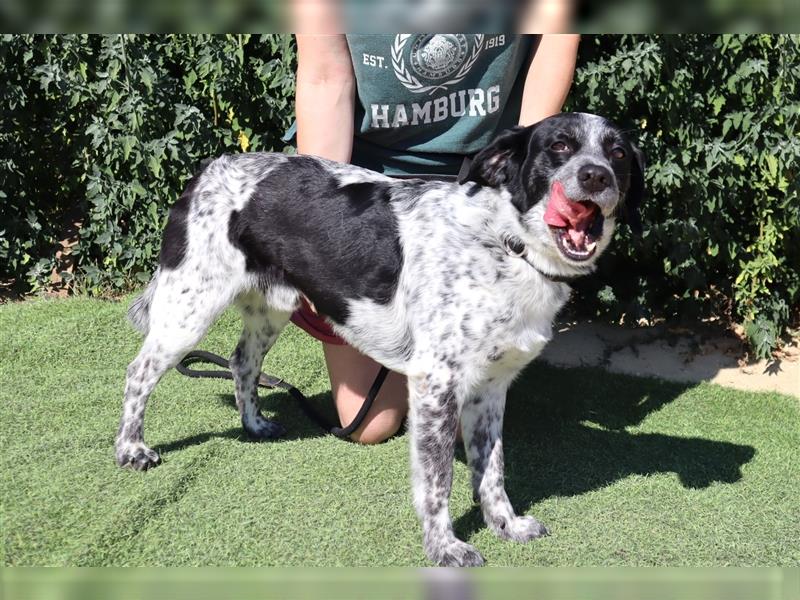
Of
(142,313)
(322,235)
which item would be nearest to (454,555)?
(322,235)

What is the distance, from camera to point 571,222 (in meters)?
2.97

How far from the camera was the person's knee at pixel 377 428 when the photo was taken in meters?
3.95

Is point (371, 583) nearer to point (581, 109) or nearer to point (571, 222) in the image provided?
point (571, 222)

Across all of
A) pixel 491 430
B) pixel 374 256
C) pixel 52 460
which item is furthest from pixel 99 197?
pixel 491 430

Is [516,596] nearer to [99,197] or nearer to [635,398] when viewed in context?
[635,398]

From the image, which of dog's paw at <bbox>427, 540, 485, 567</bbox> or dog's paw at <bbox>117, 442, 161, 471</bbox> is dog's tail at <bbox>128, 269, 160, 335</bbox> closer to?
dog's paw at <bbox>117, 442, 161, 471</bbox>

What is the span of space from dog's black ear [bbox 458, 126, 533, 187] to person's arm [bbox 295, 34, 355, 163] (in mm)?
867

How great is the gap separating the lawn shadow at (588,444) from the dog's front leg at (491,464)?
4.0 inches

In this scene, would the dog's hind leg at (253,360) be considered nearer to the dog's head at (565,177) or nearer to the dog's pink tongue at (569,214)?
the dog's head at (565,177)

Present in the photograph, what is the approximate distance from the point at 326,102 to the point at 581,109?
5.23 ft

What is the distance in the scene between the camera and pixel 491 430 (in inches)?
131

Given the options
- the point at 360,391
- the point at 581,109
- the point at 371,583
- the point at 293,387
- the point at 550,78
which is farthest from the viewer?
the point at 581,109

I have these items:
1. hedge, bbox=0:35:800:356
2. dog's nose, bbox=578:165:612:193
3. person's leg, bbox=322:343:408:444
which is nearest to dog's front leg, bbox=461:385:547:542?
person's leg, bbox=322:343:408:444

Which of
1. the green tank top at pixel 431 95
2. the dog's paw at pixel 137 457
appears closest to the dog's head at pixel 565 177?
the green tank top at pixel 431 95
